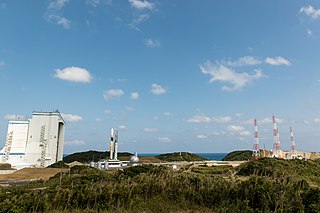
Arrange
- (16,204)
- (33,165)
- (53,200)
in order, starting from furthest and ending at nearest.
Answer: (33,165), (53,200), (16,204)

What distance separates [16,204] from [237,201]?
5435 mm

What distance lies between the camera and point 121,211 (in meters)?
6.38

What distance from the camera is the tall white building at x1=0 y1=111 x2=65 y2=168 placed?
33.6m

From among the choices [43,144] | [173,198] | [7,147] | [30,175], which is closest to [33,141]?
[43,144]

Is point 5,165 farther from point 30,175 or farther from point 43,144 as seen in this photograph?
point 30,175

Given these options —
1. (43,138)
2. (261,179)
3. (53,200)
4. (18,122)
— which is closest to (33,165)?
(43,138)

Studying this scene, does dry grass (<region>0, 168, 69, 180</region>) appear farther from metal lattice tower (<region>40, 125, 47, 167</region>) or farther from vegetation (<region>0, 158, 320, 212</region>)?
vegetation (<region>0, 158, 320, 212</region>)

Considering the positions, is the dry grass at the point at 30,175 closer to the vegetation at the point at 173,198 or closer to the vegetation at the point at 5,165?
Answer: the vegetation at the point at 5,165

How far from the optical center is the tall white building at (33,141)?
33.6 metres

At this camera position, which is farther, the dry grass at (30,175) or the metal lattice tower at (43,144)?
the metal lattice tower at (43,144)

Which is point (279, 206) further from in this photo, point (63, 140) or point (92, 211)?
point (63, 140)

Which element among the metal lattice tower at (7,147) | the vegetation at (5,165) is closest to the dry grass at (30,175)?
the vegetation at (5,165)

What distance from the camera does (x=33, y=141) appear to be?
1344 inches

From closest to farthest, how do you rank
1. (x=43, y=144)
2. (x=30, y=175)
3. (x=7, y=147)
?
1. (x=30, y=175)
2. (x=7, y=147)
3. (x=43, y=144)
